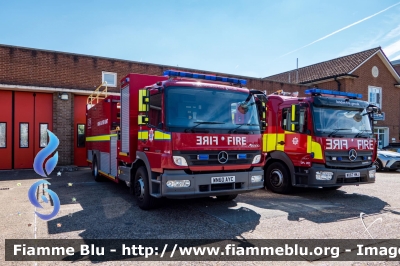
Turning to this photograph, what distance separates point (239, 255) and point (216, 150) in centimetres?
205

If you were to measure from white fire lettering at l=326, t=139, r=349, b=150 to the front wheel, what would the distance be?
14.3 feet

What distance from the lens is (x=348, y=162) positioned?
744cm

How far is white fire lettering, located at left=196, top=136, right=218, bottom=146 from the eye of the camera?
5.41m

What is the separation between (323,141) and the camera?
721cm

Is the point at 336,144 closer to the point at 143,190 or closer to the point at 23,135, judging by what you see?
the point at 143,190

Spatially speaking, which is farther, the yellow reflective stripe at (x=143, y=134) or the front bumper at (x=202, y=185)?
the yellow reflective stripe at (x=143, y=134)

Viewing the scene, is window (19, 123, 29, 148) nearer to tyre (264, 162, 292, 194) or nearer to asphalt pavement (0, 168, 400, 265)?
asphalt pavement (0, 168, 400, 265)

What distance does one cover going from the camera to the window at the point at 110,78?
14764mm

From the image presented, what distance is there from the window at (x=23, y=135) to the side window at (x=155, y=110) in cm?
1033

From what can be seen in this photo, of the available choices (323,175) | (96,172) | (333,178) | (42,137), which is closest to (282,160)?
(323,175)

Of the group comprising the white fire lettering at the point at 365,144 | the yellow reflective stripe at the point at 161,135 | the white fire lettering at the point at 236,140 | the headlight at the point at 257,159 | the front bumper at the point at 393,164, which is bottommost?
the front bumper at the point at 393,164

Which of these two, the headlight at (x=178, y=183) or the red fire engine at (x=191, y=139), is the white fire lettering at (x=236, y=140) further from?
the headlight at (x=178, y=183)

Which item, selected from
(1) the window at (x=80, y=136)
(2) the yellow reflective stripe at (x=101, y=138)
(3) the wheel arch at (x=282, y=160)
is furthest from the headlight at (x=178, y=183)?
(1) the window at (x=80, y=136)

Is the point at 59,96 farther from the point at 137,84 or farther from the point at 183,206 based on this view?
the point at 183,206
